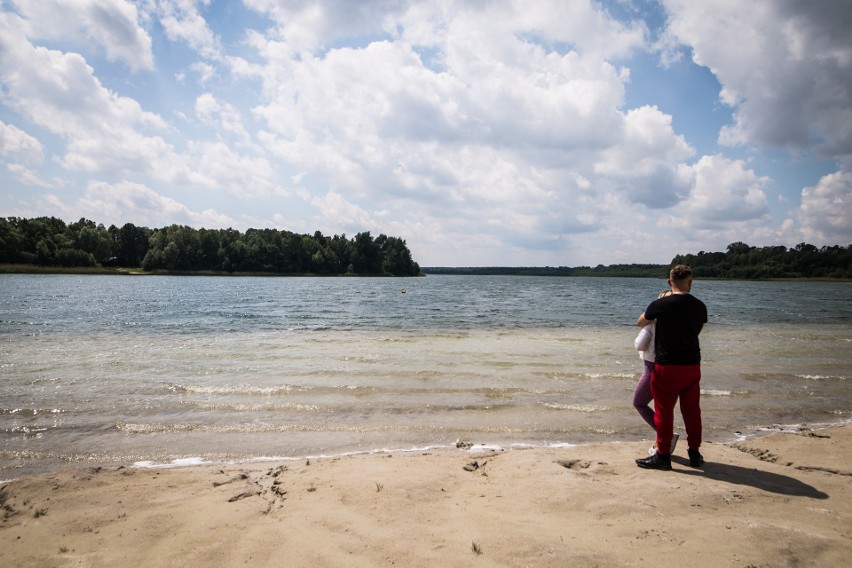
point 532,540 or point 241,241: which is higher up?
point 241,241

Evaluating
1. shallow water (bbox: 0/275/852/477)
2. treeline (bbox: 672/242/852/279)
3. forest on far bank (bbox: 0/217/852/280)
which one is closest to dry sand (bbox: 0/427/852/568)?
shallow water (bbox: 0/275/852/477)

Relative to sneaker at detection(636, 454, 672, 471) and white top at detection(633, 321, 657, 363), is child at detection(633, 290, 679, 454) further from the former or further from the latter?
sneaker at detection(636, 454, 672, 471)

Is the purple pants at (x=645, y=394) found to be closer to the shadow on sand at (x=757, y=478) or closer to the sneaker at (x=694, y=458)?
the sneaker at (x=694, y=458)

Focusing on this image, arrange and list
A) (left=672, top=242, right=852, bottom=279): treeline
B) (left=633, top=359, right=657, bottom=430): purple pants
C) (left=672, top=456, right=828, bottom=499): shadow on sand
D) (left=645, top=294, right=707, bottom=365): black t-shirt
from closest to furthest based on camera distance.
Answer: (left=672, top=456, right=828, bottom=499): shadow on sand
(left=645, top=294, right=707, bottom=365): black t-shirt
(left=633, top=359, right=657, bottom=430): purple pants
(left=672, top=242, right=852, bottom=279): treeline

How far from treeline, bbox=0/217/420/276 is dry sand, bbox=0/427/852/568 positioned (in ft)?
467

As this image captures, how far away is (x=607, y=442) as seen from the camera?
23.7 ft

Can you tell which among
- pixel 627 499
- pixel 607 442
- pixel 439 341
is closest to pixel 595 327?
pixel 439 341

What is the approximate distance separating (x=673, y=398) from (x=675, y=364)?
51cm

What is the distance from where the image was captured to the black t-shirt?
558cm

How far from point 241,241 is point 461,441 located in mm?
184721

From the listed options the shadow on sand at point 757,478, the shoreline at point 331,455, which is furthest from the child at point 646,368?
the shoreline at point 331,455

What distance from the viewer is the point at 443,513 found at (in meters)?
4.43

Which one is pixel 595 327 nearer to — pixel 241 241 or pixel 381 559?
pixel 381 559

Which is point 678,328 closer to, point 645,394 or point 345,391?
point 645,394
